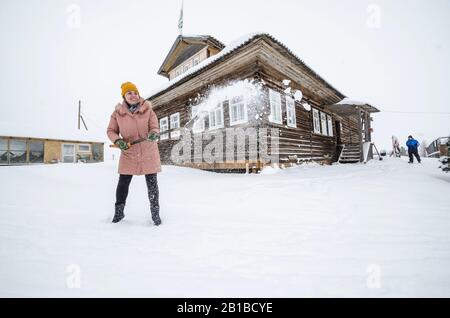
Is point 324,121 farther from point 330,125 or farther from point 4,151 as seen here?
point 4,151

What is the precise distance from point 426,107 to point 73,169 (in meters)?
171

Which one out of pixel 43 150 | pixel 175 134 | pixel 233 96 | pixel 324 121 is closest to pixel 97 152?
pixel 43 150

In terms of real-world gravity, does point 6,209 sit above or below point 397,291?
above

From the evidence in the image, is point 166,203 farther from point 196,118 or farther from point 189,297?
point 196,118

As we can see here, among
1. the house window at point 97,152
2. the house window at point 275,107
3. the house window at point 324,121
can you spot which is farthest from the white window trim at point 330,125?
the house window at point 97,152

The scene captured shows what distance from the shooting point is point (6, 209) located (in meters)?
3.03

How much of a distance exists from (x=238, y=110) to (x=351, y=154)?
8.14 m

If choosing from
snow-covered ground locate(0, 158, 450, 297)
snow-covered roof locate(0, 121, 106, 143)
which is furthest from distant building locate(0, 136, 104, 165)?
snow-covered ground locate(0, 158, 450, 297)

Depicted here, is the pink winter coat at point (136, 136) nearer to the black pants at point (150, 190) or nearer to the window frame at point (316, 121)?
the black pants at point (150, 190)

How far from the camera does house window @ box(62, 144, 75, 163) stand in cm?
1966

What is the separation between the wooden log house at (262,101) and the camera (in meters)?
Answer: 7.61

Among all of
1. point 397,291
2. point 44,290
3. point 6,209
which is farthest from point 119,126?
point 397,291

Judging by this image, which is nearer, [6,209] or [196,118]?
[6,209]

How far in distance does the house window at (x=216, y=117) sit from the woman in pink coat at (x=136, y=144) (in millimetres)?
6367
